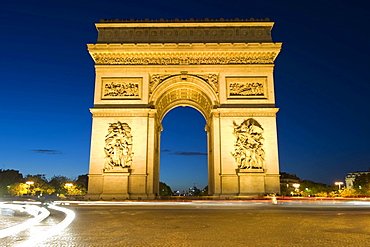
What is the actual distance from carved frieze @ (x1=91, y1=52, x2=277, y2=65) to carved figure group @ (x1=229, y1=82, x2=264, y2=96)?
1772mm

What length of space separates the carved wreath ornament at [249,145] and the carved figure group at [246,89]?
216 cm

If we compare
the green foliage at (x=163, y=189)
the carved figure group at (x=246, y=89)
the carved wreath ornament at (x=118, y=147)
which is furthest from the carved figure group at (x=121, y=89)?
the green foliage at (x=163, y=189)

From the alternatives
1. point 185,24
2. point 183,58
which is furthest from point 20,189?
point 185,24

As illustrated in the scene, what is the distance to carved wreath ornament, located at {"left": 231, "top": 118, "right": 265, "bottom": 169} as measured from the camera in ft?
77.3

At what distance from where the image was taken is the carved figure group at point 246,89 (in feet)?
82.5

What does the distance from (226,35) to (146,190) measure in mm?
13328

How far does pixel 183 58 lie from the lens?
85.0 ft

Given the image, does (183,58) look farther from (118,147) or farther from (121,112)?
(118,147)

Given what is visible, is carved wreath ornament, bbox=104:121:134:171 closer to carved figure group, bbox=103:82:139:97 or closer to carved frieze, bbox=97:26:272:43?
carved figure group, bbox=103:82:139:97

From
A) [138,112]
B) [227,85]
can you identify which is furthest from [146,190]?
[227,85]

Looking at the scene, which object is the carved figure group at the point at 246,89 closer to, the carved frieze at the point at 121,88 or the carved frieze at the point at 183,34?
the carved frieze at the point at 183,34

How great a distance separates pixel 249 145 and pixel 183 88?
24.3 feet

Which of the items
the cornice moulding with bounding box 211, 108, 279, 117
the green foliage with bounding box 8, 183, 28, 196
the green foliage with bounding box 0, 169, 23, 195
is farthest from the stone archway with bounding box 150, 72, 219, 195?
the green foliage with bounding box 0, 169, 23, 195

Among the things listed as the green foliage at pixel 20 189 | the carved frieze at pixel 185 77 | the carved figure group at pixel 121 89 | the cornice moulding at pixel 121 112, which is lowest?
the green foliage at pixel 20 189
